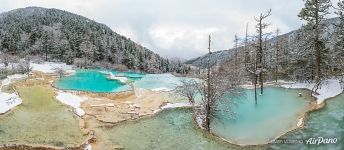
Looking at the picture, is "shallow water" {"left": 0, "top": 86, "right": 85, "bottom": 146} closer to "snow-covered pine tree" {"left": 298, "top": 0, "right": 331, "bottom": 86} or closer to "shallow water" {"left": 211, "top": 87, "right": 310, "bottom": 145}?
"shallow water" {"left": 211, "top": 87, "right": 310, "bottom": 145}

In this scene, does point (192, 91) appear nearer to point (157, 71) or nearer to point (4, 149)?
point (4, 149)

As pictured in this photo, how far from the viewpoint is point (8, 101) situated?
146 feet

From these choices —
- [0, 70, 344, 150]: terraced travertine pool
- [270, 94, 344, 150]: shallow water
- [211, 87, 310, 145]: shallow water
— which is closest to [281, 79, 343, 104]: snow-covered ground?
[0, 70, 344, 150]: terraced travertine pool

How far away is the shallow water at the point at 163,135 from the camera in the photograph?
30.5 m

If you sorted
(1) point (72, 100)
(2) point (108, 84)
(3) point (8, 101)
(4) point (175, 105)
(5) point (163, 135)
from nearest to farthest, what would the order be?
(5) point (163, 135), (4) point (175, 105), (3) point (8, 101), (1) point (72, 100), (2) point (108, 84)

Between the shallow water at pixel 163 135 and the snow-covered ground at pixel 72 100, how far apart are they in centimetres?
722


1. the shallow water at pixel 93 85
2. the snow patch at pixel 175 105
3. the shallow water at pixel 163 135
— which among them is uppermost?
the shallow water at pixel 93 85

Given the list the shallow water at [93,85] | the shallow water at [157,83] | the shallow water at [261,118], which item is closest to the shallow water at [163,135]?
the shallow water at [261,118]

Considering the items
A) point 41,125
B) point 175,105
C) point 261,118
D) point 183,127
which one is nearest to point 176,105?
point 175,105

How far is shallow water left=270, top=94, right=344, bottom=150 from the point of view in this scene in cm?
2764

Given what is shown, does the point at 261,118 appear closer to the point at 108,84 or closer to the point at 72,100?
the point at 72,100

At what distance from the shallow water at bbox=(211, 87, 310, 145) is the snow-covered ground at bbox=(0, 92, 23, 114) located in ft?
71.5

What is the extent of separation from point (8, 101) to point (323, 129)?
3366cm

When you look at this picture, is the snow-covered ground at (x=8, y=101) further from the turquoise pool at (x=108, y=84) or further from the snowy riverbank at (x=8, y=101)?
the turquoise pool at (x=108, y=84)
